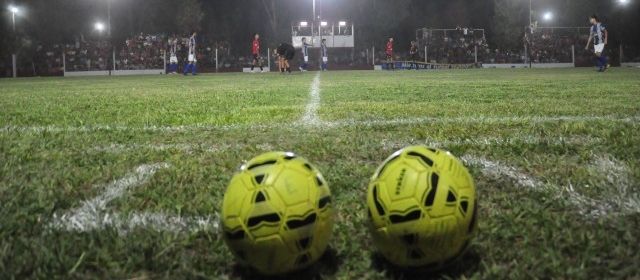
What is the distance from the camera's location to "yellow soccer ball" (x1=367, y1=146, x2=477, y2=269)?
179 centimetres

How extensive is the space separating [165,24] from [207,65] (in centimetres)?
800

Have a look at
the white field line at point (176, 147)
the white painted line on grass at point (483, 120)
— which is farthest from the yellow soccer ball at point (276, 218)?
the white painted line on grass at point (483, 120)

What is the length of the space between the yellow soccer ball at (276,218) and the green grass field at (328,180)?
0.15 meters

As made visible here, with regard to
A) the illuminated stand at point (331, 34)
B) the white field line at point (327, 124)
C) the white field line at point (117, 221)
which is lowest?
the white field line at point (117, 221)

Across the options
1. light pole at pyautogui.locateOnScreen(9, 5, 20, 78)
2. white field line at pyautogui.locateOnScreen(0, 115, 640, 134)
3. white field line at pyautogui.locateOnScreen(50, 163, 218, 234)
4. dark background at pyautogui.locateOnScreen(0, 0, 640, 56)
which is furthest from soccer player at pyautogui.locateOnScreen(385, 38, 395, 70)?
white field line at pyautogui.locateOnScreen(50, 163, 218, 234)

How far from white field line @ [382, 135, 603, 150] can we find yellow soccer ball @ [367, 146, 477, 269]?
209cm

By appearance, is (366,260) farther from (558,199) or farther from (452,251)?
(558,199)

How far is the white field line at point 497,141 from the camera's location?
406cm


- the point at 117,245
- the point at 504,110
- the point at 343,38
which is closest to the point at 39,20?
the point at 343,38

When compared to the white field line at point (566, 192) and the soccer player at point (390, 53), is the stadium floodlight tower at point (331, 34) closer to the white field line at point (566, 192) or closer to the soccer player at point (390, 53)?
the soccer player at point (390, 53)

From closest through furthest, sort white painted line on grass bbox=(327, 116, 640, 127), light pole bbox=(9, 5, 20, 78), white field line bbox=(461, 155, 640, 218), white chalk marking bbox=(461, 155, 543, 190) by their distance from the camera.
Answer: white field line bbox=(461, 155, 640, 218), white chalk marking bbox=(461, 155, 543, 190), white painted line on grass bbox=(327, 116, 640, 127), light pole bbox=(9, 5, 20, 78)

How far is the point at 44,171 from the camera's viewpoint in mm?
3295

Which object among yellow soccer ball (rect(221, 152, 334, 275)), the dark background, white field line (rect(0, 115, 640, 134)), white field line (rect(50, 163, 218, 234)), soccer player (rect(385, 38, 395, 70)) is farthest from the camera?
the dark background

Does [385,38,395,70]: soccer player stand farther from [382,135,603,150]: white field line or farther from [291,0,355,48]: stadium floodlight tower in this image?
[382,135,603,150]: white field line
